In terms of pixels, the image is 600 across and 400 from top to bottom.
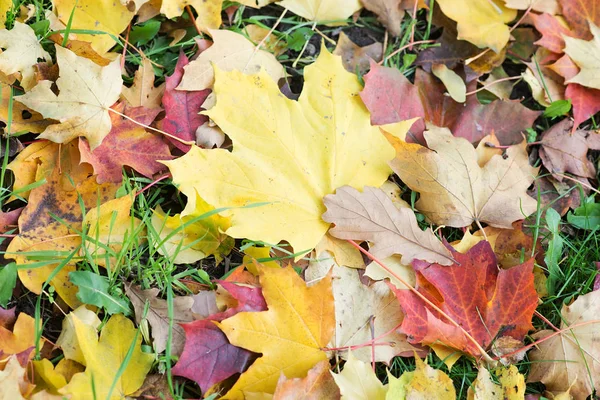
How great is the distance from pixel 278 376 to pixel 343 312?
0.75 feet

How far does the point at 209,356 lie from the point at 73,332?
334 millimetres

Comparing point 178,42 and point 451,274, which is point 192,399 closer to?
point 451,274

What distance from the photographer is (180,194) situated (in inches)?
60.5

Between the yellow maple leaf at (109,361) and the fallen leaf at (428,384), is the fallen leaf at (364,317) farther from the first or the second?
the yellow maple leaf at (109,361)

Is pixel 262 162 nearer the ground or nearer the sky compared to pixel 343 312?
nearer the sky

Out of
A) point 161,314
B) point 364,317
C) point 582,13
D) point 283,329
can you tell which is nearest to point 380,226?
point 364,317

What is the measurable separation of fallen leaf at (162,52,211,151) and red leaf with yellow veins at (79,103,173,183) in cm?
4

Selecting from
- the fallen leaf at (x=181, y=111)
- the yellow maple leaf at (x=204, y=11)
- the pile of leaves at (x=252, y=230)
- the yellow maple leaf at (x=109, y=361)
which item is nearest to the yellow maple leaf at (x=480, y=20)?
the pile of leaves at (x=252, y=230)

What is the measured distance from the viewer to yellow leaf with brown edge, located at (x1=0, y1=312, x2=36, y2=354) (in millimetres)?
1300

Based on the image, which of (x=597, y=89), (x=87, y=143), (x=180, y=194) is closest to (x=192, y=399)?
(x=180, y=194)

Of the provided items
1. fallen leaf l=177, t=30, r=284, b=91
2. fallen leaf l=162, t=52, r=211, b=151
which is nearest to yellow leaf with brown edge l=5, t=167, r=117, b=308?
fallen leaf l=162, t=52, r=211, b=151

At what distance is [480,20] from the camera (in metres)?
1.79

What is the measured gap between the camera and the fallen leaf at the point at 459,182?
4.98 ft

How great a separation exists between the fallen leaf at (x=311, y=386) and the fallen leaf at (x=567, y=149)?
3.16ft
